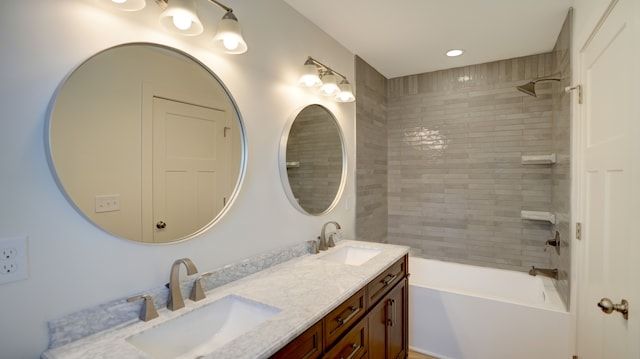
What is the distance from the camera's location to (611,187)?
4.20 feet

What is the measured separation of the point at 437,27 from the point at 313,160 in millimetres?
1312

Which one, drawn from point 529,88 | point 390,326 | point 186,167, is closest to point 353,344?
point 390,326

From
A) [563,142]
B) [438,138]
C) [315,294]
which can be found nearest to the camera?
[315,294]

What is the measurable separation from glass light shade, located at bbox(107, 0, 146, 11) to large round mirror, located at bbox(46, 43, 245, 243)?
4.9 inches

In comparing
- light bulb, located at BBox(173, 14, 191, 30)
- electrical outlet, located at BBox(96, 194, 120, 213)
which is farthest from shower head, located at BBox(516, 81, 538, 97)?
electrical outlet, located at BBox(96, 194, 120, 213)

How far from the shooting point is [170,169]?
126cm

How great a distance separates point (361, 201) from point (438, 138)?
112 cm

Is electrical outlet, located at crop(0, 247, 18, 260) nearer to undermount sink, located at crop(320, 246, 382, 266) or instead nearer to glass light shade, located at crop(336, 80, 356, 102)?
undermount sink, located at crop(320, 246, 382, 266)

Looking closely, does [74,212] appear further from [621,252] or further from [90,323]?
[621,252]

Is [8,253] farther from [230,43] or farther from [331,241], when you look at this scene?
[331,241]

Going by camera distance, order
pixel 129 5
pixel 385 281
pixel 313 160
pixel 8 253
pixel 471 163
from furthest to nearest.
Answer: pixel 471 163 → pixel 313 160 → pixel 385 281 → pixel 129 5 → pixel 8 253

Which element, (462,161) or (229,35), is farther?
(462,161)

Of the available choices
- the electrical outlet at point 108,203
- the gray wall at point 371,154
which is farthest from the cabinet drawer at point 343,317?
the gray wall at point 371,154

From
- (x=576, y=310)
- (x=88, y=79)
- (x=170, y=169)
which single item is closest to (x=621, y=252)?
(x=576, y=310)
